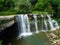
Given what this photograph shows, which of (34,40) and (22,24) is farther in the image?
(22,24)

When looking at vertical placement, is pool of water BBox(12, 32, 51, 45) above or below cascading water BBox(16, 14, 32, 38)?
below

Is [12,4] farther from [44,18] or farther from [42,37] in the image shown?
[42,37]

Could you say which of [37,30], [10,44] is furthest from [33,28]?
[10,44]

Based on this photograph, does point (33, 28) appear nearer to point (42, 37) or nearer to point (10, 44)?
point (42, 37)

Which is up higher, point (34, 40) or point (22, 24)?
point (22, 24)

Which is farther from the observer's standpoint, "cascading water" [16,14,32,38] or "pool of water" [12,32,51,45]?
"cascading water" [16,14,32,38]

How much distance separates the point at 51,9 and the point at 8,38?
1602 centimetres

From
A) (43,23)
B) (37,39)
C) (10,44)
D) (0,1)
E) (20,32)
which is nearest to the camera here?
(10,44)

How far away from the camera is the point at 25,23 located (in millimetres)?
33906

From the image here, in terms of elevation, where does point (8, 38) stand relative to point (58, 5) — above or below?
below

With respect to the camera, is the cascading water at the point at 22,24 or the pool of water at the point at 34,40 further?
the cascading water at the point at 22,24

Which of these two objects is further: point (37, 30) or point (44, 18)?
point (44, 18)

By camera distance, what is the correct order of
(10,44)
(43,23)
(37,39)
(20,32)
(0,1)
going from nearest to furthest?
(10,44)
(37,39)
(20,32)
(43,23)
(0,1)

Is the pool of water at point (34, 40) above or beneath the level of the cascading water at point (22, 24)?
beneath
